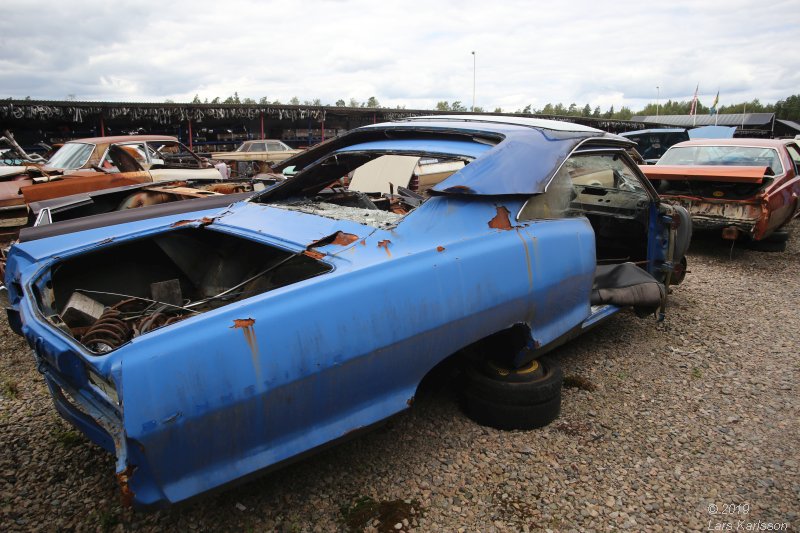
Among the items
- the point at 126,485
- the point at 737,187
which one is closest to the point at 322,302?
the point at 126,485

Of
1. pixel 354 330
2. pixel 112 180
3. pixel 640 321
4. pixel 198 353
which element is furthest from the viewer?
pixel 112 180

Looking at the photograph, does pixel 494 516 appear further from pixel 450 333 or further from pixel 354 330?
pixel 354 330

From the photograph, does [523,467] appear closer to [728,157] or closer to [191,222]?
[191,222]

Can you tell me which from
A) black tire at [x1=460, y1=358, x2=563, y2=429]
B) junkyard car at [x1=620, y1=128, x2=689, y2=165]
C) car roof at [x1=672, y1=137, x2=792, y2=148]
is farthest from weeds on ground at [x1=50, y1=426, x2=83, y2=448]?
junkyard car at [x1=620, y1=128, x2=689, y2=165]

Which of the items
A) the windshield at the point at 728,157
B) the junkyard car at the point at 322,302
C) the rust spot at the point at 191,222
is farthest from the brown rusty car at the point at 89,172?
the windshield at the point at 728,157

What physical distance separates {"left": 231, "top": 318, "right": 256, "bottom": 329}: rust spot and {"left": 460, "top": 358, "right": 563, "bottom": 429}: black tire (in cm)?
132

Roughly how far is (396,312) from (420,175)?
2.73 meters

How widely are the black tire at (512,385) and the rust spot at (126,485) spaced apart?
161 centimetres

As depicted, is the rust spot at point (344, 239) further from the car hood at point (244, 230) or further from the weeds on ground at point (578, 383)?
the weeds on ground at point (578, 383)

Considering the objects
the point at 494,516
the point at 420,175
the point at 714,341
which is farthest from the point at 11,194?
the point at 714,341

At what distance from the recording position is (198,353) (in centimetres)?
162

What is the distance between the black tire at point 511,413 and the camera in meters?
2.61

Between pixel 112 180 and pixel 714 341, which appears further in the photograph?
pixel 112 180

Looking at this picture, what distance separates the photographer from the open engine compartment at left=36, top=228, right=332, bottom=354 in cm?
245
